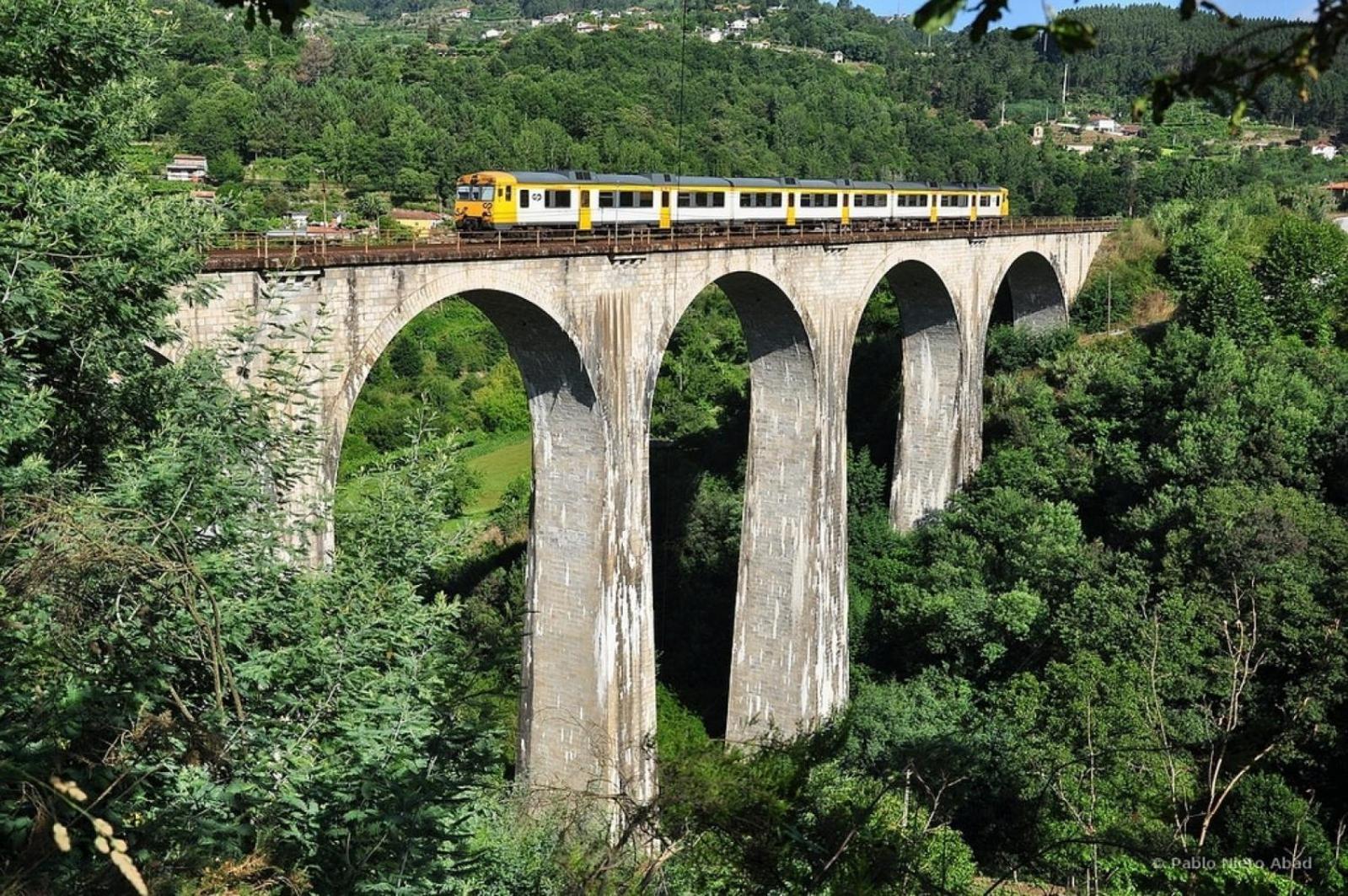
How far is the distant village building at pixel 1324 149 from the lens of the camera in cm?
8392

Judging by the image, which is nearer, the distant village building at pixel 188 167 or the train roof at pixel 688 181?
the train roof at pixel 688 181

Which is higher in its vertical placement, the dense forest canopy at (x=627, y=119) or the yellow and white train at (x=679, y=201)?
the dense forest canopy at (x=627, y=119)

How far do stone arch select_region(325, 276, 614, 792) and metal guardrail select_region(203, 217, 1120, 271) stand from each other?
1.15 m

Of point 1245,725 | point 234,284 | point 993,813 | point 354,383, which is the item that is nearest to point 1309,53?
point 234,284

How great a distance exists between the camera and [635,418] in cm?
1942

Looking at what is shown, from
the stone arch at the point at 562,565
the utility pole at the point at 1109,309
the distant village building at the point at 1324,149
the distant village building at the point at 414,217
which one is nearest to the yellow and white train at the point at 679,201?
the stone arch at the point at 562,565

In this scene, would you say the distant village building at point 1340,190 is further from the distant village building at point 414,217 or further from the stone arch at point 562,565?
the stone arch at point 562,565

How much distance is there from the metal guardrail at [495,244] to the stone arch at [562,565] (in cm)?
115

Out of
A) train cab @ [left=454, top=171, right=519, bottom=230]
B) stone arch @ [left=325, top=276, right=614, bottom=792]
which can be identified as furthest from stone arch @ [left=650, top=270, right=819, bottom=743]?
stone arch @ [left=325, top=276, right=614, bottom=792]

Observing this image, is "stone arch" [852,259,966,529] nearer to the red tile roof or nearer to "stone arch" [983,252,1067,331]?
"stone arch" [983,252,1067,331]

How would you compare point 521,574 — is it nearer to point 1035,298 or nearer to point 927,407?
point 927,407

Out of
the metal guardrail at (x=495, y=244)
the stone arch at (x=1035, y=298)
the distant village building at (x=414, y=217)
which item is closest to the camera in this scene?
the metal guardrail at (x=495, y=244)

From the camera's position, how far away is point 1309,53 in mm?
3053

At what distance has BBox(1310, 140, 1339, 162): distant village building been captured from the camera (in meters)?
83.9
